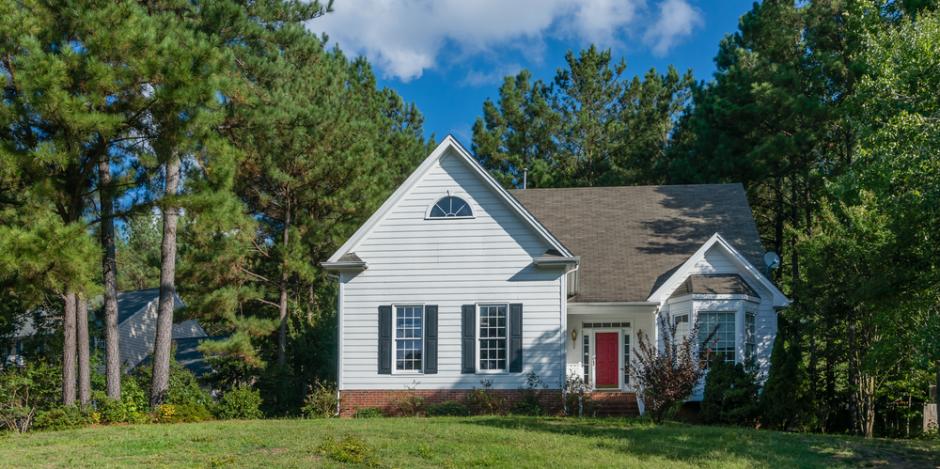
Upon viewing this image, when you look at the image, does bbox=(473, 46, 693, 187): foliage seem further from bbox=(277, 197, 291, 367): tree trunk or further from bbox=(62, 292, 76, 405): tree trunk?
bbox=(62, 292, 76, 405): tree trunk

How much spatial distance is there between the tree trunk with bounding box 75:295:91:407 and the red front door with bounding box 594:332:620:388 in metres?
12.3

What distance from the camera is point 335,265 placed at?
67.1 ft

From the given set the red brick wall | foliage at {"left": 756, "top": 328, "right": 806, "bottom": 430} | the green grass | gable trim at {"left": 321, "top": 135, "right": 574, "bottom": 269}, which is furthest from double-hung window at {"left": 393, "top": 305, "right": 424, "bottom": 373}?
foliage at {"left": 756, "top": 328, "right": 806, "bottom": 430}

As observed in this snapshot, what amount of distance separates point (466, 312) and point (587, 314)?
11.0ft

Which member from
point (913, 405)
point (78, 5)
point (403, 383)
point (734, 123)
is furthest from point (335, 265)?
point (734, 123)

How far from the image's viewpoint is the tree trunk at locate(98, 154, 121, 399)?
20125 millimetres

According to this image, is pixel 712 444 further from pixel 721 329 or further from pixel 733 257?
pixel 733 257

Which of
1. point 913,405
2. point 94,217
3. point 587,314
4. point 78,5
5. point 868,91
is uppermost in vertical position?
point 78,5

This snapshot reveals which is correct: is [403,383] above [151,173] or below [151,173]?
below

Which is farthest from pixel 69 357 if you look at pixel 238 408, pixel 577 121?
pixel 577 121

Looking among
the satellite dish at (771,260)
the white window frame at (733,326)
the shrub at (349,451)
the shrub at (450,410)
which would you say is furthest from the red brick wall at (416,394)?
the shrub at (349,451)

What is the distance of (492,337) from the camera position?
20.4m

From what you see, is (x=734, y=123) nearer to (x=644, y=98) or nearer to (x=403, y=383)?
(x=644, y=98)

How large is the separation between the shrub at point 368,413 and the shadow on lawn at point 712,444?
181 inches
